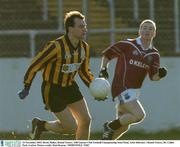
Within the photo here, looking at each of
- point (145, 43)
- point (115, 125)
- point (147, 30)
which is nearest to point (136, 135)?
point (115, 125)

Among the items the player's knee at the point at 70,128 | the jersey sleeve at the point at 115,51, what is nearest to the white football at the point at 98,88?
the player's knee at the point at 70,128

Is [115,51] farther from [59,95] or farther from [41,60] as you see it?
[41,60]

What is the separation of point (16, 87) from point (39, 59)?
349 centimetres

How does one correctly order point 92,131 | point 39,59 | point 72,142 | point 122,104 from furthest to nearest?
point 92,131 → point 122,104 → point 39,59 → point 72,142

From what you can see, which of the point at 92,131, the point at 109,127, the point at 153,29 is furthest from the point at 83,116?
the point at 92,131

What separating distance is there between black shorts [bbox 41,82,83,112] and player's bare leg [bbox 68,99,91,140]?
80 millimetres

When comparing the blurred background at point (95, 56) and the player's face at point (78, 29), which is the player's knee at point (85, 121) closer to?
the player's face at point (78, 29)

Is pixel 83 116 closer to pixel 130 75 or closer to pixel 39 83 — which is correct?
pixel 130 75

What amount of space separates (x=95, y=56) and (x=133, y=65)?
271cm

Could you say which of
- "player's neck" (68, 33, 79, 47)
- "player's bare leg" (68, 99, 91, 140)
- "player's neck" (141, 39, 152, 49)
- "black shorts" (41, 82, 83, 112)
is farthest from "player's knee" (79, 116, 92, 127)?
"player's neck" (141, 39, 152, 49)

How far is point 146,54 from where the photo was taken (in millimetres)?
12812

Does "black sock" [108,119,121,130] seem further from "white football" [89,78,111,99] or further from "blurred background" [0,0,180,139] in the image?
"blurred background" [0,0,180,139]

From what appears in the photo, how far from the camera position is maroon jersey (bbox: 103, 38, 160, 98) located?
502 inches

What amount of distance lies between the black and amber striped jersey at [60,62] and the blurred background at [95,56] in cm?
316
